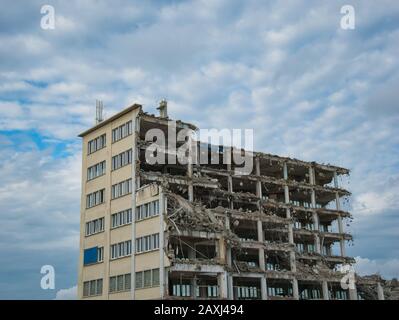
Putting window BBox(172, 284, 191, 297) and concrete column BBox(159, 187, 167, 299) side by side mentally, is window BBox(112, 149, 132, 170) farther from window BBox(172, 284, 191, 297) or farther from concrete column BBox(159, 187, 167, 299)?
window BBox(172, 284, 191, 297)

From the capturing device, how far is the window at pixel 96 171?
247ft

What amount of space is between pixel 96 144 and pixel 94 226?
1198 cm

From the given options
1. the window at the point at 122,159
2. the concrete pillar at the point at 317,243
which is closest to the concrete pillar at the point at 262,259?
the concrete pillar at the point at 317,243

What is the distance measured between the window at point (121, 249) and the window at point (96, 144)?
15146 millimetres

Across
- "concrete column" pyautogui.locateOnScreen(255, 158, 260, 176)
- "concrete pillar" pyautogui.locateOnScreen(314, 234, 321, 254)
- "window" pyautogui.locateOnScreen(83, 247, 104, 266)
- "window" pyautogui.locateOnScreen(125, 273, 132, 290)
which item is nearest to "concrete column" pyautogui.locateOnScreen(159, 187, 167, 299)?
"window" pyautogui.locateOnScreen(125, 273, 132, 290)

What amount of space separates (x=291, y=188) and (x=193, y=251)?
109 feet

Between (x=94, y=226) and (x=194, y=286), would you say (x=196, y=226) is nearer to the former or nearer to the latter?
(x=194, y=286)

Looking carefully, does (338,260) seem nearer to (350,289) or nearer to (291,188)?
(350,289)

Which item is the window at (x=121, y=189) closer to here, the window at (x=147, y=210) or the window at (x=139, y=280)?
the window at (x=147, y=210)

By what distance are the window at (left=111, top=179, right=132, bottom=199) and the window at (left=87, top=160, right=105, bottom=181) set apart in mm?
4373

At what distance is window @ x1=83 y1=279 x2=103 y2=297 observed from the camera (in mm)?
70625

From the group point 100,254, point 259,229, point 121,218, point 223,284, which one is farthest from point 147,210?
point 259,229

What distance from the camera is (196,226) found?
6350 cm
